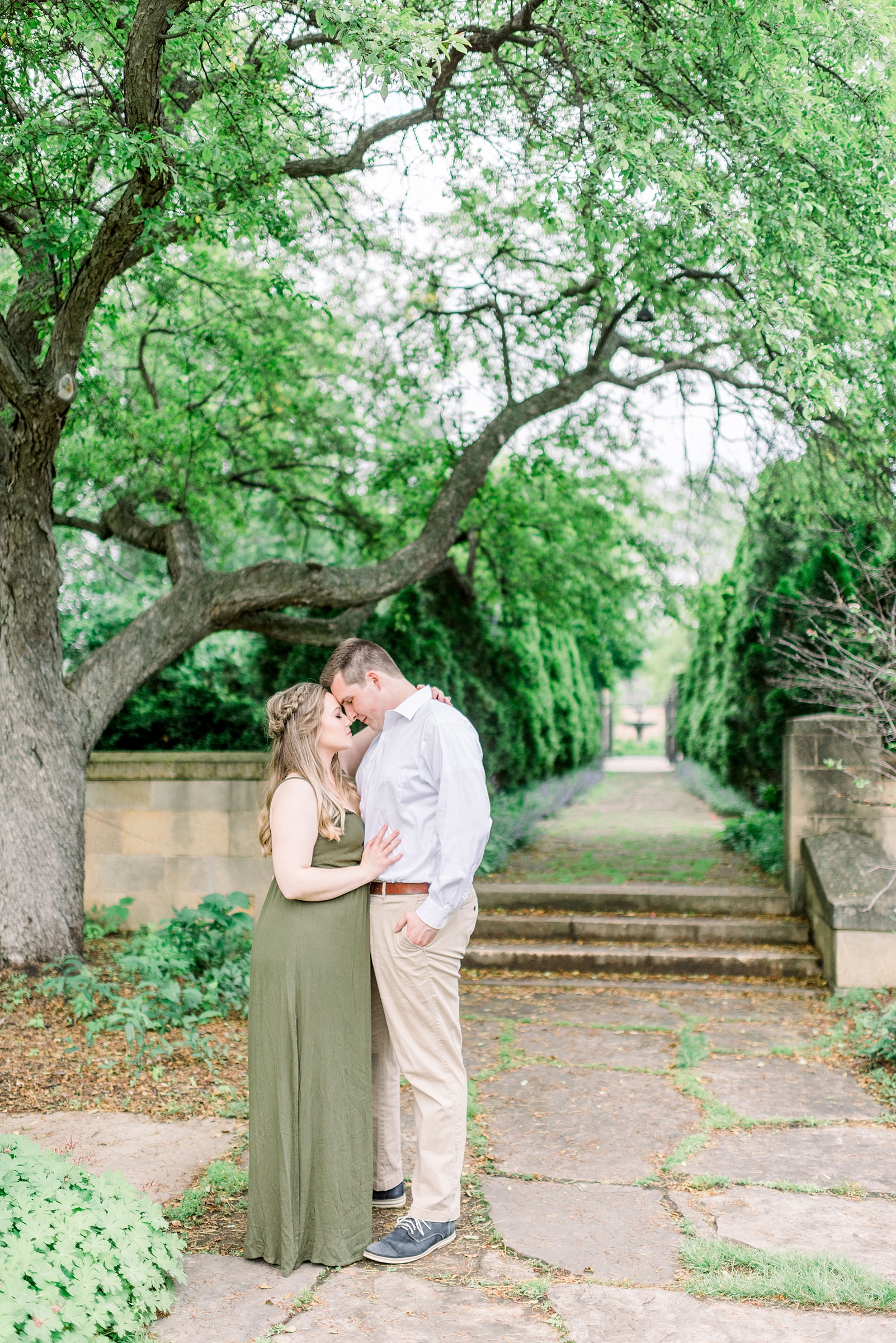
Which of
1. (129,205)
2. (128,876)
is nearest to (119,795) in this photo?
(128,876)

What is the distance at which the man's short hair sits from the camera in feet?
11.9

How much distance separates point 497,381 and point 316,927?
735cm

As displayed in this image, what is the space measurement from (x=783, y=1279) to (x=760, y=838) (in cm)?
770

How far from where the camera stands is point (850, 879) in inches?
275

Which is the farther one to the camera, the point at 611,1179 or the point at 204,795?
the point at 204,795

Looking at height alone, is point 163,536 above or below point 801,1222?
above

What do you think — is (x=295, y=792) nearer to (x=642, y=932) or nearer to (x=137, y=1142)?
(x=137, y=1142)

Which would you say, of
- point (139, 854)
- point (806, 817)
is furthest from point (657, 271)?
point (139, 854)

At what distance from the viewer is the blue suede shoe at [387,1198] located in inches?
146

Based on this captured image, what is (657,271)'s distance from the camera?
265 inches

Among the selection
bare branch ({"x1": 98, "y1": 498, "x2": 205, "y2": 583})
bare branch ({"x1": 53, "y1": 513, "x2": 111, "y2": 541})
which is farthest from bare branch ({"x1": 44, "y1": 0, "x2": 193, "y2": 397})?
bare branch ({"x1": 53, "y1": 513, "x2": 111, "y2": 541})

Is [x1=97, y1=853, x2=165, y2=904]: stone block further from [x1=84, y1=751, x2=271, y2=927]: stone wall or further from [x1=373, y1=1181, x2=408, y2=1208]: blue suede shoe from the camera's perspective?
[x1=373, y1=1181, x2=408, y2=1208]: blue suede shoe

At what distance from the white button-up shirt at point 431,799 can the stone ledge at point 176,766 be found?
4430 millimetres

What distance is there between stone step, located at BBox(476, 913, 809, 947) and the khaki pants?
177 inches
